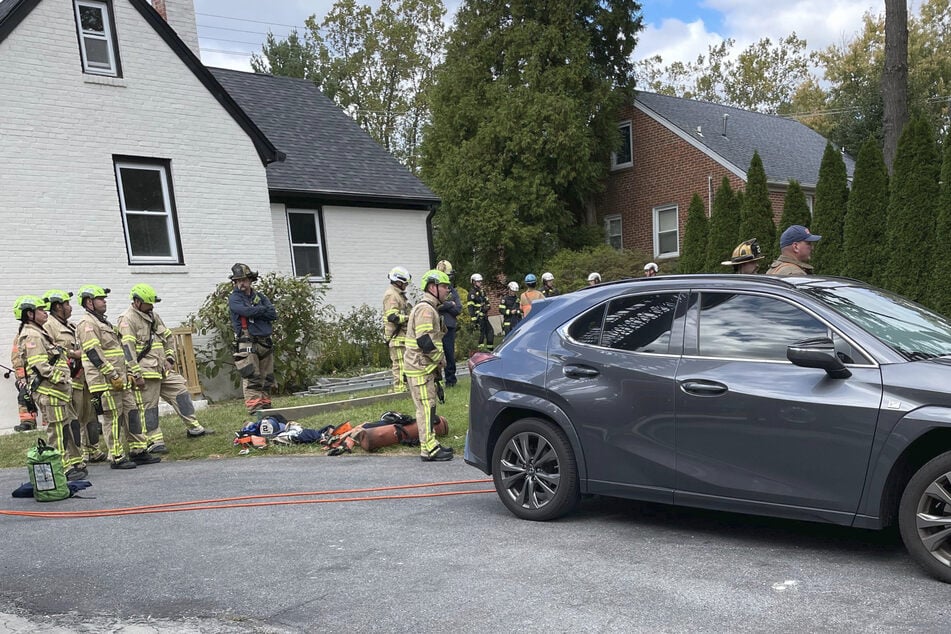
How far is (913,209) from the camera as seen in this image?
1207 cm

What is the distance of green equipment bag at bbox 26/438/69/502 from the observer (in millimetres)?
7156

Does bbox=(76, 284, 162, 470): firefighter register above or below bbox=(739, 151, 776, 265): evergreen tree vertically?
below

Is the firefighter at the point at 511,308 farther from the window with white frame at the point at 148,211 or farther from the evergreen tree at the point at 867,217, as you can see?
the window with white frame at the point at 148,211

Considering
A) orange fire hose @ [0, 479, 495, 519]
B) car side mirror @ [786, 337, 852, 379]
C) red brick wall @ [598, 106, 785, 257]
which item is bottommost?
orange fire hose @ [0, 479, 495, 519]

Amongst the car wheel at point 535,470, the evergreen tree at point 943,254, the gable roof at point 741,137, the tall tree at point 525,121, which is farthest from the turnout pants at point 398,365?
the gable roof at point 741,137

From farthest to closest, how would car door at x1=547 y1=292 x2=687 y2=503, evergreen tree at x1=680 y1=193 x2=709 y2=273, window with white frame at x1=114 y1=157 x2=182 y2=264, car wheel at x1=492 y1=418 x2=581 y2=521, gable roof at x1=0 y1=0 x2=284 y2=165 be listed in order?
evergreen tree at x1=680 y1=193 x2=709 y2=273 < window with white frame at x1=114 y1=157 x2=182 y2=264 < gable roof at x1=0 y1=0 x2=284 y2=165 < car wheel at x1=492 y1=418 x2=581 y2=521 < car door at x1=547 y1=292 x2=687 y2=503

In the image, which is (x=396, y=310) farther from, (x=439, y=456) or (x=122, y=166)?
(x=122, y=166)

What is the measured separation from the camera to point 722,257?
16234 mm

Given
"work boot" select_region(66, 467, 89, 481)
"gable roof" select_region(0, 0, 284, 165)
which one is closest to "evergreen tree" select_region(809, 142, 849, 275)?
"gable roof" select_region(0, 0, 284, 165)

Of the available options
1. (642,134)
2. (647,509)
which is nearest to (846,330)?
(647,509)

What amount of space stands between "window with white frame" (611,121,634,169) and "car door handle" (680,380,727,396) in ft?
76.2

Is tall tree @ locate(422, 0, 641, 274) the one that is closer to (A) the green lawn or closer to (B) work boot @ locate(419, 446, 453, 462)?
(A) the green lawn

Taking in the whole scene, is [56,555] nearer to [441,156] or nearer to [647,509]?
[647,509]

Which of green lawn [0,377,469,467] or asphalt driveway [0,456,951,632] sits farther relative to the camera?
green lawn [0,377,469,467]
